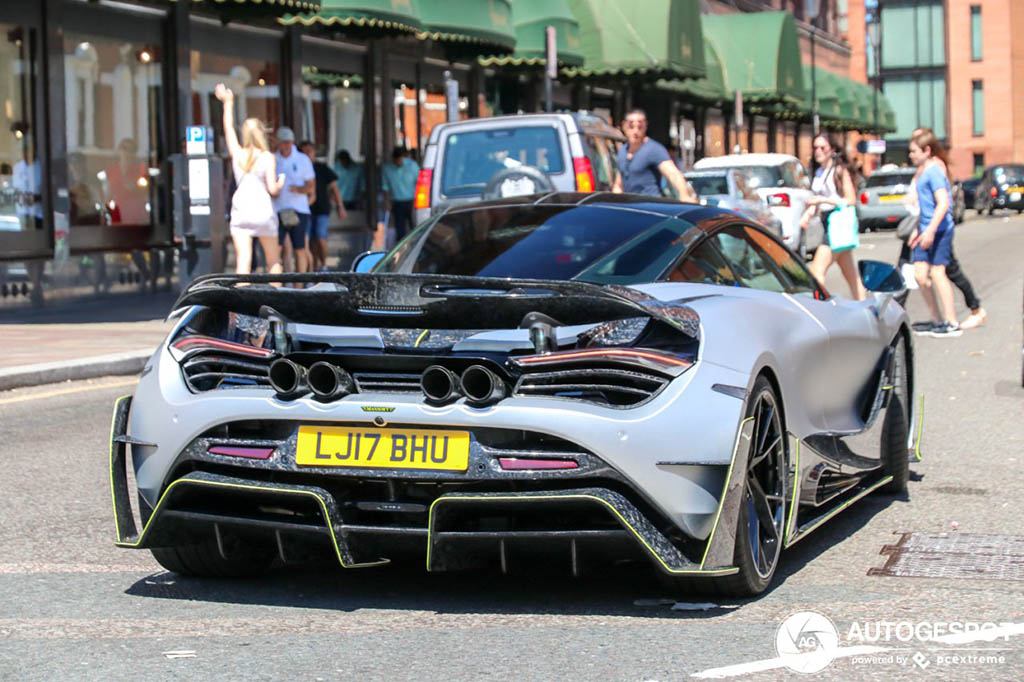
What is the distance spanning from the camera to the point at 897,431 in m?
7.00

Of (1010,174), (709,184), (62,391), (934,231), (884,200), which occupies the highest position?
(1010,174)

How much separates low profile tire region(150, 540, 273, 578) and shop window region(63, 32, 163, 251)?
15227 mm

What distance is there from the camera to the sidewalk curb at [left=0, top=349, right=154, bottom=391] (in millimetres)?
11867

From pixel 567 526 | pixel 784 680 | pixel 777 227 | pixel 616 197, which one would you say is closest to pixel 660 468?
pixel 567 526

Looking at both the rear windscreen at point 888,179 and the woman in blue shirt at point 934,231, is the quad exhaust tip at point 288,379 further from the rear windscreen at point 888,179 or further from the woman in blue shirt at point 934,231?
the rear windscreen at point 888,179

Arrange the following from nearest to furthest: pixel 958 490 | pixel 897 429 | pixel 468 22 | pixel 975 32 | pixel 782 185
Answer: pixel 897 429, pixel 958 490, pixel 468 22, pixel 782 185, pixel 975 32

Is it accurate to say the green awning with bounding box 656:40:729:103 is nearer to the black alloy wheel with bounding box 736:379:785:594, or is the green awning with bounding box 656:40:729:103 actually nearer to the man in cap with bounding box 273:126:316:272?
the man in cap with bounding box 273:126:316:272

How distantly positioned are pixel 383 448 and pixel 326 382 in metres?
0.27

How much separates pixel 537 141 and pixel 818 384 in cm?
Answer: 1049

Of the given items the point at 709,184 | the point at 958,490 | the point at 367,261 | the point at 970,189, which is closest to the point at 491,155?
the point at 367,261

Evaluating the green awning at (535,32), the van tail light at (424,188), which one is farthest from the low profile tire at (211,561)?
the green awning at (535,32)

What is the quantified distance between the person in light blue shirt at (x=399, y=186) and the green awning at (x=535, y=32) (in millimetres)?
3989

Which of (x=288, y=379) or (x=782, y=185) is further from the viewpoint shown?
(x=782, y=185)

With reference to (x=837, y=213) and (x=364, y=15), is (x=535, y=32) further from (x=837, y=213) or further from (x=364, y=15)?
(x=837, y=213)
